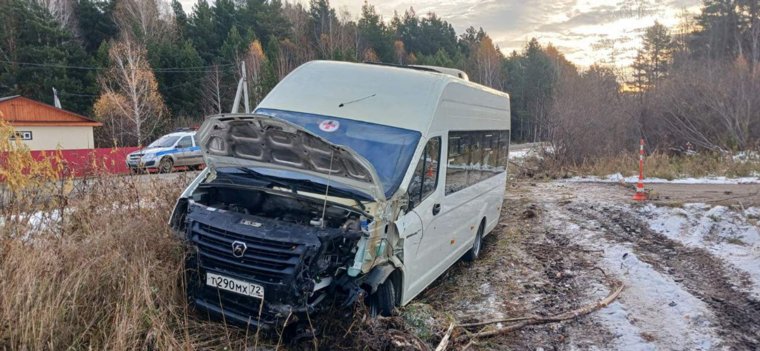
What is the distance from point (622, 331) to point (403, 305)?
84.2 inches

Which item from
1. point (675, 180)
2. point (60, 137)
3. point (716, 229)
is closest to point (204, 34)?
point (60, 137)

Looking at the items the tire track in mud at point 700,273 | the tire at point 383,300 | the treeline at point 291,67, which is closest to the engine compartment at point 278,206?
the tire at point 383,300

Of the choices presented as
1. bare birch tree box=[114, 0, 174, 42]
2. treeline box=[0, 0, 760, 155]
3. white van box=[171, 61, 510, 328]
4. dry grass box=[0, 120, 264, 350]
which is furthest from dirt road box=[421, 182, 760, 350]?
bare birch tree box=[114, 0, 174, 42]

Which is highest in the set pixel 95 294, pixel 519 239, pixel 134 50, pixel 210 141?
pixel 134 50

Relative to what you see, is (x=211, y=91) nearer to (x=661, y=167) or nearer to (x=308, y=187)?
(x=661, y=167)

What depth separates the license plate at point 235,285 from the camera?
12.4 feet

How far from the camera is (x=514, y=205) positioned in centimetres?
1199

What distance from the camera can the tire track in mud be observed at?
15.6 ft

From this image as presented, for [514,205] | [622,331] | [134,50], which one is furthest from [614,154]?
[134,50]

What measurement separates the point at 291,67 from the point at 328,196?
140 feet

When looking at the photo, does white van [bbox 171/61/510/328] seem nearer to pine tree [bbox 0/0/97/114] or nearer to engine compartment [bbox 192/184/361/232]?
engine compartment [bbox 192/184/361/232]

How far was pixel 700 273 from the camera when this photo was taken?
642cm

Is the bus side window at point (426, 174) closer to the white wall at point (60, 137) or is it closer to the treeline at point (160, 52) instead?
the white wall at point (60, 137)

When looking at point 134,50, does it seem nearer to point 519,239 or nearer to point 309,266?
point 519,239
